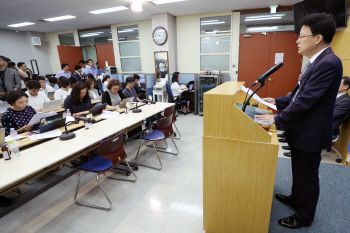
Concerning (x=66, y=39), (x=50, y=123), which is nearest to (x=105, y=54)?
(x=66, y=39)

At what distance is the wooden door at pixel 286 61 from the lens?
17.6ft

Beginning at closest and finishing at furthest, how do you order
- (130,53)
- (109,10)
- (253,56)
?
1. (109,10)
2. (253,56)
3. (130,53)

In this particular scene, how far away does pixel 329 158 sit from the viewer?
10.2ft

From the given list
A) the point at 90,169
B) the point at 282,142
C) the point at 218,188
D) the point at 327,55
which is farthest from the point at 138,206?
the point at 282,142

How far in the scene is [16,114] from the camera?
267cm

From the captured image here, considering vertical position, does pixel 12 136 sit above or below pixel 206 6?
below

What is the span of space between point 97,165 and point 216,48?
532 centimetres

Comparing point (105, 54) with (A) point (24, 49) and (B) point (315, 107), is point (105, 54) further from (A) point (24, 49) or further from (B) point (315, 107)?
(B) point (315, 107)

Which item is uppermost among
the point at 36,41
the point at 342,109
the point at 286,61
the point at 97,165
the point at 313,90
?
the point at 36,41

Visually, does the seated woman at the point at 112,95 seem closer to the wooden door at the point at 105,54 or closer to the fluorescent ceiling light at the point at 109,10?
the fluorescent ceiling light at the point at 109,10

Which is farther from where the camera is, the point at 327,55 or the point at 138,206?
the point at 138,206

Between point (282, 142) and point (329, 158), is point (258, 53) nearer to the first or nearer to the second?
point (282, 142)

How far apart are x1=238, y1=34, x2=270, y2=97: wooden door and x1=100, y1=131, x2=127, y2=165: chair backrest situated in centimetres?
493

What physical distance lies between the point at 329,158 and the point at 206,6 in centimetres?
456
